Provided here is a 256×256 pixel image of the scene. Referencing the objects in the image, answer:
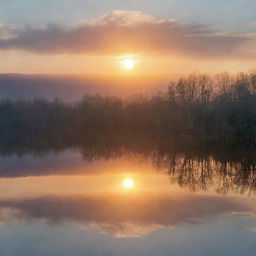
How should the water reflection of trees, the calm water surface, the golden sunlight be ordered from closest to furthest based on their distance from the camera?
the calm water surface, the golden sunlight, the water reflection of trees

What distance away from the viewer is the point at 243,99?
33375mm

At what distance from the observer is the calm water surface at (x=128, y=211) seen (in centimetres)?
719

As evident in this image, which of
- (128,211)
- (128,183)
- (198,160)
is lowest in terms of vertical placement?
(198,160)

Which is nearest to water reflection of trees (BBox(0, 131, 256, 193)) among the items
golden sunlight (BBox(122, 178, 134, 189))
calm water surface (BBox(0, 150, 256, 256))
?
calm water surface (BBox(0, 150, 256, 256))

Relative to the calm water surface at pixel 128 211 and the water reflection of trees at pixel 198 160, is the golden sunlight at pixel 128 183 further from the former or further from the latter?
the water reflection of trees at pixel 198 160

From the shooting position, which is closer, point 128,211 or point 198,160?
point 128,211

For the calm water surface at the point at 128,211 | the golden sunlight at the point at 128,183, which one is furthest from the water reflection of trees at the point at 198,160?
the golden sunlight at the point at 128,183

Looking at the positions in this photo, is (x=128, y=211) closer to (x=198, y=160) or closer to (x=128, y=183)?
(x=128, y=183)

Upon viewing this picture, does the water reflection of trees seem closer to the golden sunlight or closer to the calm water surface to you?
the calm water surface

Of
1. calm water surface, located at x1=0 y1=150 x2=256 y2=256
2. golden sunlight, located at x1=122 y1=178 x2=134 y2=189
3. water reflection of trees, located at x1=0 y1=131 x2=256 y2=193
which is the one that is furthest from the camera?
water reflection of trees, located at x1=0 y1=131 x2=256 y2=193

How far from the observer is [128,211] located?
952 centimetres

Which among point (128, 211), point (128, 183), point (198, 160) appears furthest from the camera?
point (198, 160)

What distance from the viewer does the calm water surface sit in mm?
7188

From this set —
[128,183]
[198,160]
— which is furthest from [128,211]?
[198,160]
